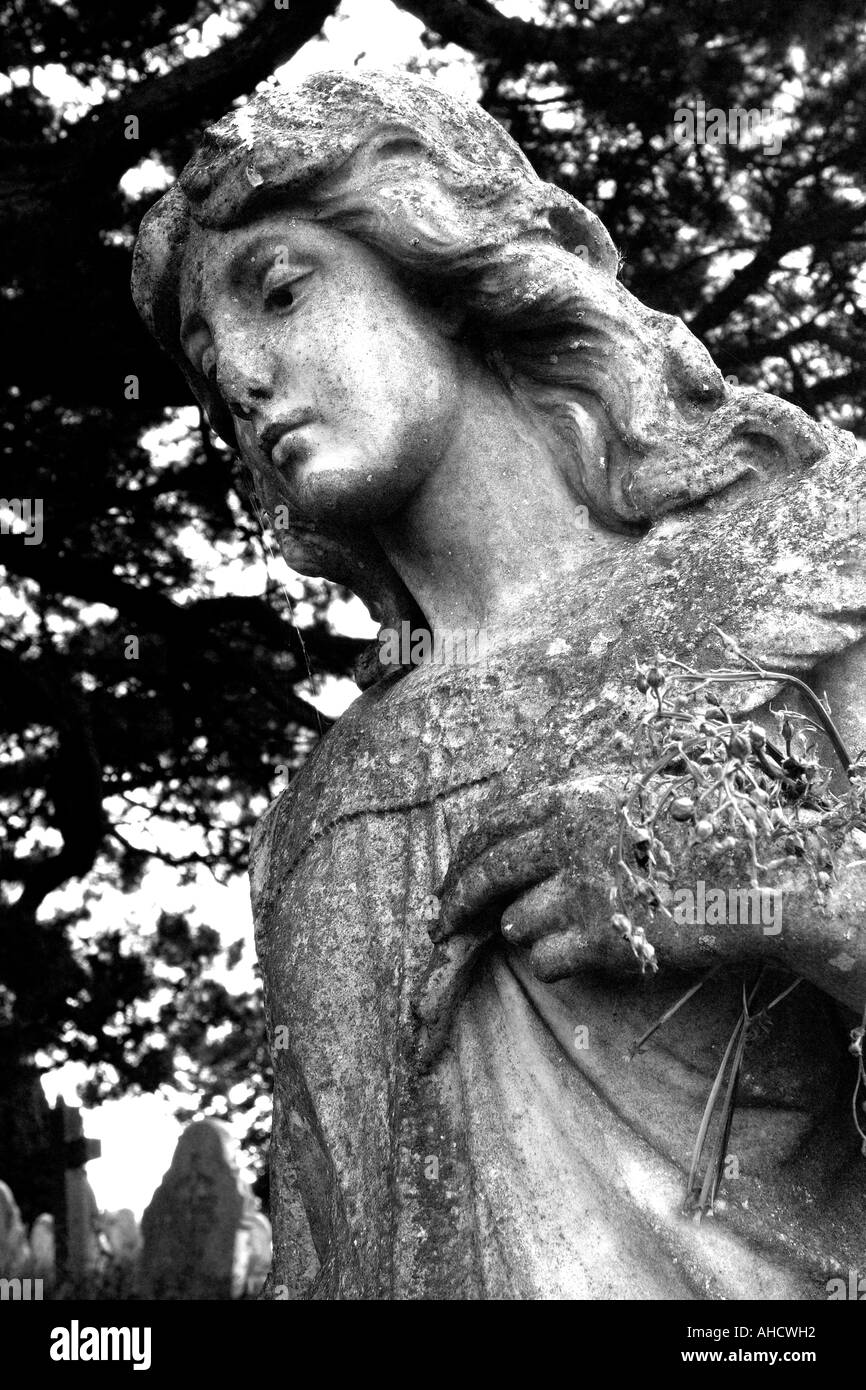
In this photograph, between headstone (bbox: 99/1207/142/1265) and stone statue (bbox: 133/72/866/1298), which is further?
headstone (bbox: 99/1207/142/1265)

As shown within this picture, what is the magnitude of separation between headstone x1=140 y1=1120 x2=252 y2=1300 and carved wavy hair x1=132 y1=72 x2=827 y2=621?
267 inches

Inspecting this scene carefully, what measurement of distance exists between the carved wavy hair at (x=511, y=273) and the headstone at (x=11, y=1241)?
20.8ft

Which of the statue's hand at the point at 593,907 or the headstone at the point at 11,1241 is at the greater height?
the headstone at the point at 11,1241

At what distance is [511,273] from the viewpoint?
140 inches

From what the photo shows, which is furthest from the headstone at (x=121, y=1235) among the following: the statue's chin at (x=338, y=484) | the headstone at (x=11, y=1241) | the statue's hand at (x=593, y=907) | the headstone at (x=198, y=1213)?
the statue's hand at (x=593, y=907)

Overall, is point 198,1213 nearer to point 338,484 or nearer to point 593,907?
point 338,484

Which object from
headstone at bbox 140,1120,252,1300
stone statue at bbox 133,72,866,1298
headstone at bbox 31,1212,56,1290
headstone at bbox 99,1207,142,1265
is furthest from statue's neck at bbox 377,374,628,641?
headstone at bbox 99,1207,142,1265

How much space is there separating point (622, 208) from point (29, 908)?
361 centimetres

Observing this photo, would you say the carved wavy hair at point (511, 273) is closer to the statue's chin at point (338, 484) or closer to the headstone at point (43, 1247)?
the statue's chin at point (338, 484)

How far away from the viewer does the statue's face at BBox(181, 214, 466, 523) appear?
3473 millimetres

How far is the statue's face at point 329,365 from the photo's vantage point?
3.47 meters

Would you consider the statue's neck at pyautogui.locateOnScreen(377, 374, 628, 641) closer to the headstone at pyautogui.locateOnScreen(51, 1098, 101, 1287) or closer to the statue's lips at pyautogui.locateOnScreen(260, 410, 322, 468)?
the statue's lips at pyautogui.locateOnScreen(260, 410, 322, 468)

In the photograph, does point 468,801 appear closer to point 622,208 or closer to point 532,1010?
point 532,1010
